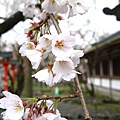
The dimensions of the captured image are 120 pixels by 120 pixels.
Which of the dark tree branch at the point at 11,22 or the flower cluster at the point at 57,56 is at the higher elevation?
the dark tree branch at the point at 11,22

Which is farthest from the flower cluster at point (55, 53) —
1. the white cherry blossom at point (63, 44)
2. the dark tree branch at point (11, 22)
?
the dark tree branch at point (11, 22)

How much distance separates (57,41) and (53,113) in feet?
0.67

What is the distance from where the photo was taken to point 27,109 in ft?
2.66

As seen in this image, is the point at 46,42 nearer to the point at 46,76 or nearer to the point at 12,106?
the point at 46,76

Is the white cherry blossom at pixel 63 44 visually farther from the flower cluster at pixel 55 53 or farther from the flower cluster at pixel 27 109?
the flower cluster at pixel 27 109

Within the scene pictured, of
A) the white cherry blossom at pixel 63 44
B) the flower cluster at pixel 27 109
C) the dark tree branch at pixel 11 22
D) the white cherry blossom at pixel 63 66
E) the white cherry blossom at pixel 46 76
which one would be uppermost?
the dark tree branch at pixel 11 22

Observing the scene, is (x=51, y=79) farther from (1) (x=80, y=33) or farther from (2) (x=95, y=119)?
(1) (x=80, y=33)

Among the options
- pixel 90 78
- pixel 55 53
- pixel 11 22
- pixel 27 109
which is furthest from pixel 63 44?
pixel 90 78

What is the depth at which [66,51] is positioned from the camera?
80 centimetres

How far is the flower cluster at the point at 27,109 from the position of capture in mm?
778

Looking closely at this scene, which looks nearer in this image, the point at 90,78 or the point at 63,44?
the point at 63,44

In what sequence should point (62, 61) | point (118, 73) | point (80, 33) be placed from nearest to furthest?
point (62, 61), point (118, 73), point (80, 33)

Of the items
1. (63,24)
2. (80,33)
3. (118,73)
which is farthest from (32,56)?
(80,33)

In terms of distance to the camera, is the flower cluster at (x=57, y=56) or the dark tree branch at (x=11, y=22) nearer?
the flower cluster at (x=57, y=56)
